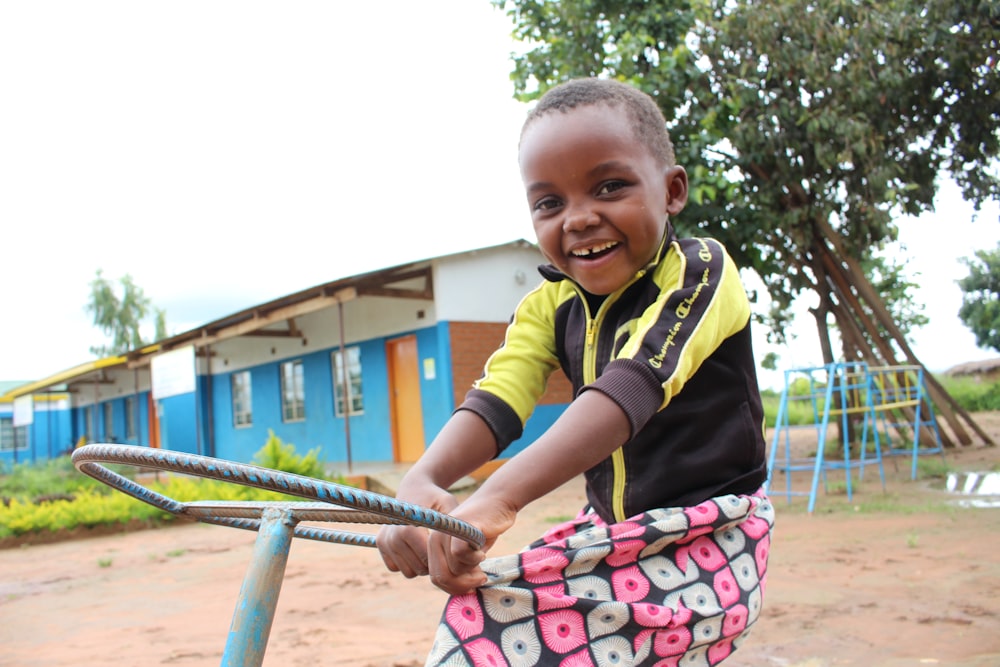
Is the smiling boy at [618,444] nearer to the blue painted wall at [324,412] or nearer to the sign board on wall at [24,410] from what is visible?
the blue painted wall at [324,412]

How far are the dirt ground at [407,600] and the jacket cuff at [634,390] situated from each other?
237cm

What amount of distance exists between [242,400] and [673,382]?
20380 mm

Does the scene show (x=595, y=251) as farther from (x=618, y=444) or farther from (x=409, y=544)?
(x=409, y=544)

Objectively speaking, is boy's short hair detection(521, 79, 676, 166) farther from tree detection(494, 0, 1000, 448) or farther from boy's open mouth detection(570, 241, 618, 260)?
tree detection(494, 0, 1000, 448)

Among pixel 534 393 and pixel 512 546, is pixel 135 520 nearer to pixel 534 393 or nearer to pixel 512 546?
pixel 512 546

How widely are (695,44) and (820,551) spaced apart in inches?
263

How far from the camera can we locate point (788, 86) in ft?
33.0

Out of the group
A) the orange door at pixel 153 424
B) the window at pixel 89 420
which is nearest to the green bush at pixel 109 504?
the orange door at pixel 153 424

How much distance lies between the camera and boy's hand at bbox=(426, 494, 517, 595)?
45.1 inches

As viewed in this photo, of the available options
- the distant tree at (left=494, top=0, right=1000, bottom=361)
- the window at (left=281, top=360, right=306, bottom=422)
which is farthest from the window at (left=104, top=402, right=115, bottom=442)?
the distant tree at (left=494, top=0, right=1000, bottom=361)

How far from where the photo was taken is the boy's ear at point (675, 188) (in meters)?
1.58

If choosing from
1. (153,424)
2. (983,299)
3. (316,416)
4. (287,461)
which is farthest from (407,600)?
(983,299)

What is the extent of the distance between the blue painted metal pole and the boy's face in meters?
0.72

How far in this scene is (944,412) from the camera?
40.1ft
